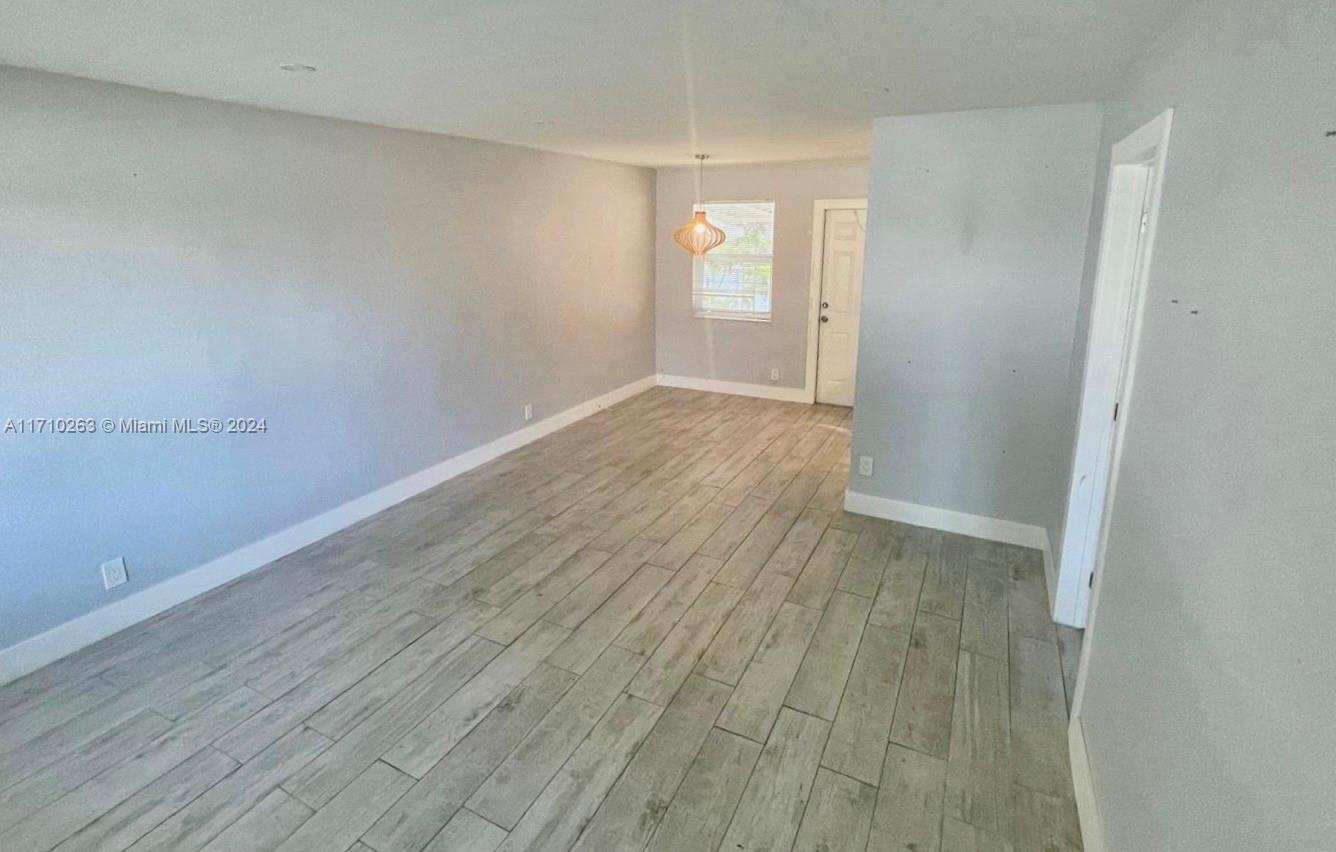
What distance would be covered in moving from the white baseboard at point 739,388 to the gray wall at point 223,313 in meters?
2.51

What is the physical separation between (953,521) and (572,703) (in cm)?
258

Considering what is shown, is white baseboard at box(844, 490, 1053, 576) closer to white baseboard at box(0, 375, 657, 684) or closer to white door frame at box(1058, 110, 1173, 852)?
white door frame at box(1058, 110, 1173, 852)

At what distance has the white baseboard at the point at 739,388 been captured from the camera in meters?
6.86

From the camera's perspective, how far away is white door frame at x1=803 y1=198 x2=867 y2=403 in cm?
620

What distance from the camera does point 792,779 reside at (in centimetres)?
218

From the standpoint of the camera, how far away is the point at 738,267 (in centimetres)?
689

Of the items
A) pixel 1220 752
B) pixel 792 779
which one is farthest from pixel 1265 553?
pixel 792 779

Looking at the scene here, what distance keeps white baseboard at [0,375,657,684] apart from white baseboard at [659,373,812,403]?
2465 mm

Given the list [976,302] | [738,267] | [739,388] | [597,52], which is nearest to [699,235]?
[738,267]

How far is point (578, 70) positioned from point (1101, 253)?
7.31 ft

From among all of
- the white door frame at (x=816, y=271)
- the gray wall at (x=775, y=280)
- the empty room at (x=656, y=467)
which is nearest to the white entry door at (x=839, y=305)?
the white door frame at (x=816, y=271)

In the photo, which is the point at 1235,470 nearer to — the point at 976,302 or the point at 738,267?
the point at 976,302

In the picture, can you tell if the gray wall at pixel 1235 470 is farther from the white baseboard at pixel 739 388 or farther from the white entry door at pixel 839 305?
the white baseboard at pixel 739 388

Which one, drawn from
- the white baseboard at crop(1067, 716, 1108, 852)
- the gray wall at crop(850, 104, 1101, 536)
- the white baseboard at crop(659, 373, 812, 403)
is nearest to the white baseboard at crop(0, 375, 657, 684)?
the white baseboard at crop(659, 373, 812, 403)
